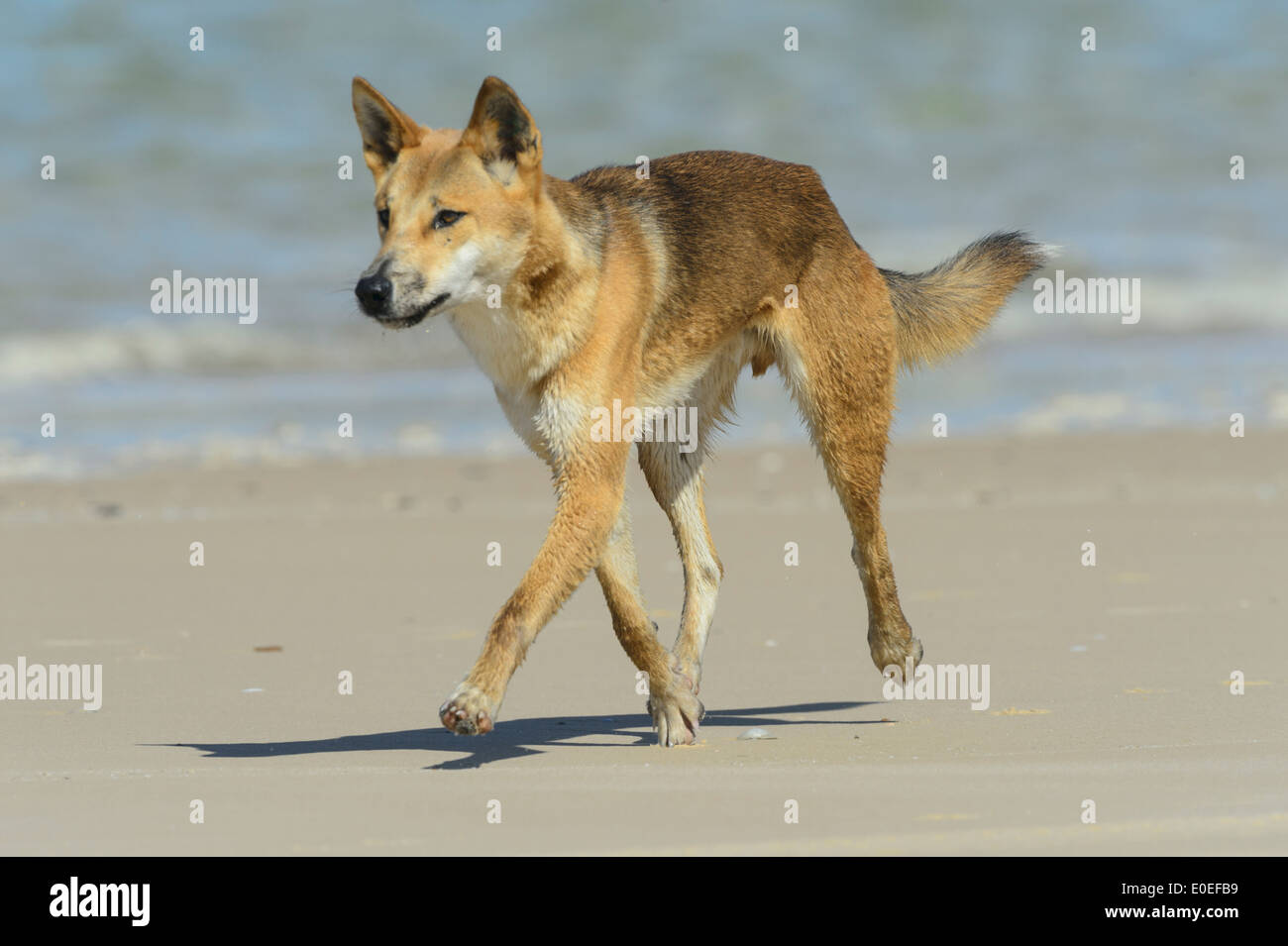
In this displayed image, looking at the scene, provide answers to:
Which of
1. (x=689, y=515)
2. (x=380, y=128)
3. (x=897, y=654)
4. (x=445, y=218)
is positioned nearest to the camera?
(x=445, y=218)

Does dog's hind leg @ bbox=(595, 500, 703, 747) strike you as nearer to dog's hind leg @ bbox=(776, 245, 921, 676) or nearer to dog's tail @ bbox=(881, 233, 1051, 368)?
dog's hind leg @ bbox=(776, 245, 921, 676)

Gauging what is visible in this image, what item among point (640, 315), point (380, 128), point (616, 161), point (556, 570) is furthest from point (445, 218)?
point (616, 161)

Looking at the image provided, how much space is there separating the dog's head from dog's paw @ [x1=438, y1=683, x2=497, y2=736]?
3.46ft

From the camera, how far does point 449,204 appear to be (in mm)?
5277

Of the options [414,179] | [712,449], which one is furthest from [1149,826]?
[712,449]

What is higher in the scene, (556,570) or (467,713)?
(556,570)

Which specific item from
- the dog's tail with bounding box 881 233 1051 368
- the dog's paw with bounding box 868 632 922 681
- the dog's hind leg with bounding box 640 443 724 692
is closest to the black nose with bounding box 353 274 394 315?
the dog's hind leg with bounding box 640 443 724 692

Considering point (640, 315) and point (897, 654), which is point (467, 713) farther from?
point (897, 654)

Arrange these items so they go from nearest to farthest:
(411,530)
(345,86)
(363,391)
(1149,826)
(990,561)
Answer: (1149,826) < (990,561) < (411,530) < (363,391) < (345,86)

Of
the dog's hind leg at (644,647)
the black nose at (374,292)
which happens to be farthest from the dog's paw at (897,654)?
the black nose at (374,292)

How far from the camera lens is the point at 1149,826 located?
4145 millimetres

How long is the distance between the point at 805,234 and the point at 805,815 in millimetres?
2746

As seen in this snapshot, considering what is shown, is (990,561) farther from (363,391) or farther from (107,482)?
(363,391)

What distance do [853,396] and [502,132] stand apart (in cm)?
175
